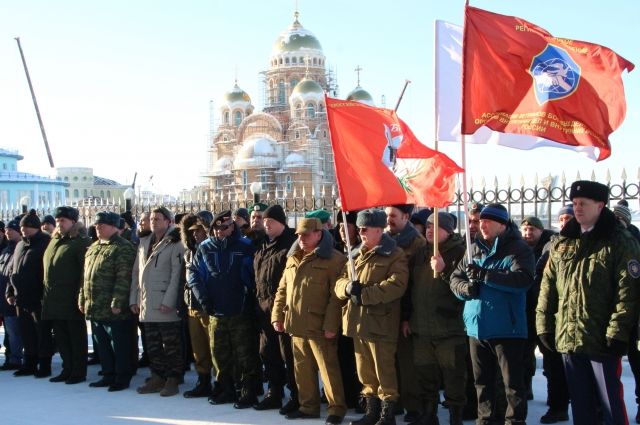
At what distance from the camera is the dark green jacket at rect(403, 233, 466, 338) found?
19.4 ft

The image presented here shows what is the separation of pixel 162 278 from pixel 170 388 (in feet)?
3.44

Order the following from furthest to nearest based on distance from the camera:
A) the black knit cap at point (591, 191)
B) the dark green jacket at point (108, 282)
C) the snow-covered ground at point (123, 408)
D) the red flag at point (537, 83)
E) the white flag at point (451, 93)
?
the dark green jacket at point (108, 282) < the snow-covered ground at point (123, 408) < the white flag at point (451, 93) < the red flag at point (537, 83) < the black knit cap at point (591, 191)

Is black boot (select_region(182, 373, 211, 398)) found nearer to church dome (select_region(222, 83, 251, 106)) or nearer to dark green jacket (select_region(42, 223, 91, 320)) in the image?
dark green jacket (select_region(42, 223, 91, 320))

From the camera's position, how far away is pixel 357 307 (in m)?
6.11

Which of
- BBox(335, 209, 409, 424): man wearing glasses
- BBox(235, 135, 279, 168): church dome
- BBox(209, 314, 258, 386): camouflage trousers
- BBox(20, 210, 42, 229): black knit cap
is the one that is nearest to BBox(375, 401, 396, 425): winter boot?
BBox(335, 209, 409, 424): man wearing glasses

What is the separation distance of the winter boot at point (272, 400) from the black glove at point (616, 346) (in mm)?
3118

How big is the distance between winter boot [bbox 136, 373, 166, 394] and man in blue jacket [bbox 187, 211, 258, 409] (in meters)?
0.79

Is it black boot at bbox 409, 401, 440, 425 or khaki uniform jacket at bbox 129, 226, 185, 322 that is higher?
khaki uniform jacket at bbox 129, 226, 185, 322

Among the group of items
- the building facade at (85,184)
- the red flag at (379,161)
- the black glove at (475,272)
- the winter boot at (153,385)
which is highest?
the building facade at (85,184)

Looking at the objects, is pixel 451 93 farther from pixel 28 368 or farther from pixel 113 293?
pixel 28 368

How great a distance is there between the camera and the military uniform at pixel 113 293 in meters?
7.79

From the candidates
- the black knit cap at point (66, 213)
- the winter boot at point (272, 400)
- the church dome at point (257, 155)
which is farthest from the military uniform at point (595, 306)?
the church dome at point (257, 155)

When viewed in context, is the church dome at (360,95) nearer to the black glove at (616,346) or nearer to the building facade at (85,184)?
the building facade at (85,184)

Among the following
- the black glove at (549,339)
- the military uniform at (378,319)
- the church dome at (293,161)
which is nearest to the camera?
the black glove at (549,339)
